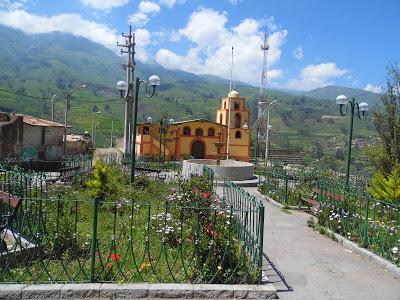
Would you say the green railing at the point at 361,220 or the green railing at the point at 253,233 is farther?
the green railing at the point at 361,220

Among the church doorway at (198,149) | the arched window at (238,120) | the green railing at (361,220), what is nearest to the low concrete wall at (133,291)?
the green railing at (361,220)

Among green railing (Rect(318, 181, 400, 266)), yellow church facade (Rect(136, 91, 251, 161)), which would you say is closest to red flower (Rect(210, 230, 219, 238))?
green railing (Rect(318, 181, 400, 266))

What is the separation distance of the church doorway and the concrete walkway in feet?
123

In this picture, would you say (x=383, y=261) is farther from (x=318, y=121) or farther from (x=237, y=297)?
(x=318, y=121)

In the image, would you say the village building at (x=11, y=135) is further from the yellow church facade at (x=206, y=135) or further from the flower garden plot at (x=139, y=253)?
the yellow church facade at (x=206, y=135)

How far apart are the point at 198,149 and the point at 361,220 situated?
38.8 metres

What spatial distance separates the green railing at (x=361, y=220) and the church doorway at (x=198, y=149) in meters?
36.3

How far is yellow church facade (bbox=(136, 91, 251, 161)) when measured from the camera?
148 ft

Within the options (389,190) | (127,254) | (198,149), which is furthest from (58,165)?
(198,149)

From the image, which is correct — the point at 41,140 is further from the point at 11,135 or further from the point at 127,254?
the point at 127,254

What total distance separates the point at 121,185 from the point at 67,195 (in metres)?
2.80

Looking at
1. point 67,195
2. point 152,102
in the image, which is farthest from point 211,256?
point 152,102

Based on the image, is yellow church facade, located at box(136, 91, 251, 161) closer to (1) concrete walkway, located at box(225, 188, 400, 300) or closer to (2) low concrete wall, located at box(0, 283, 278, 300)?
(1) concrete walkway, located at box(225, 188, 400, 300)

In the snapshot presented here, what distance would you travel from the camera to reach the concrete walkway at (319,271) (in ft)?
19.1
